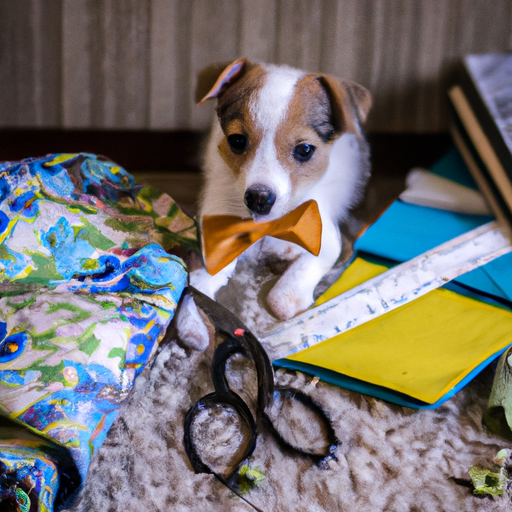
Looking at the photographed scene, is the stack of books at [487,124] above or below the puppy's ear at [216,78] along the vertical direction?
below

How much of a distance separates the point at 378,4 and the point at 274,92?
0.70 metres

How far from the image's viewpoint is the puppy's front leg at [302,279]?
2.65 feet

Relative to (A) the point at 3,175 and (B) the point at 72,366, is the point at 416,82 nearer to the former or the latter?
(A) the point at 3,175

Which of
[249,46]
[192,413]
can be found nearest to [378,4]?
[249,46]

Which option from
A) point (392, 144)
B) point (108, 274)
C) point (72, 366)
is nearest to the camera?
point (72, 366)

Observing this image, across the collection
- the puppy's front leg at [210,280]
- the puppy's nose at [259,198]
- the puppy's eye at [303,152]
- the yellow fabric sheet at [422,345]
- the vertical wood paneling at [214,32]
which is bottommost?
the yellow fabric sheet at [422,345]

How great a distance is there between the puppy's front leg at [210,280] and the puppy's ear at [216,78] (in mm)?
290

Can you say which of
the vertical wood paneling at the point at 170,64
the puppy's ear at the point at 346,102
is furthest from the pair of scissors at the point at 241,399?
the vertical wood paneling at the point at 170,64

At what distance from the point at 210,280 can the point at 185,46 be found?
77 cm

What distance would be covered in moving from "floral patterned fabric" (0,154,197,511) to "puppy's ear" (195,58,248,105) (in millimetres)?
241

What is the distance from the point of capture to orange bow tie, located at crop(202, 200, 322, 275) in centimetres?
80

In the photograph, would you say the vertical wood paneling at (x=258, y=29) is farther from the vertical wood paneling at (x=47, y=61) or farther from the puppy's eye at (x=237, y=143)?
the puppy's eye at (x=237, y=143)

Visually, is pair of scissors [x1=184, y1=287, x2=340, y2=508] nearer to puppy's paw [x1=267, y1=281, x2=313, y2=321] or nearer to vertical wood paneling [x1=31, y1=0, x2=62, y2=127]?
puppy's paw [x1=267, y1=281, x2=313, y2=321]

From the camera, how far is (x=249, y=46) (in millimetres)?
1330
